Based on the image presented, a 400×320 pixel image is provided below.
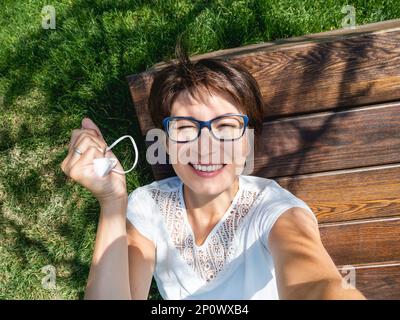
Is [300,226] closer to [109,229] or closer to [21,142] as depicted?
[109,229]

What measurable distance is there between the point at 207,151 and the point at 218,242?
1.56 ft

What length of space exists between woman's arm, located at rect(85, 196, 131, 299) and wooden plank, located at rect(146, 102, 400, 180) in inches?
38.0

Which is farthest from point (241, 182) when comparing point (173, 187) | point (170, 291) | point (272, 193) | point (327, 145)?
point (170, 291)

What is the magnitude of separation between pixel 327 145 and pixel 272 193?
545mm

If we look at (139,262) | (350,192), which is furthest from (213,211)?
(350,192)

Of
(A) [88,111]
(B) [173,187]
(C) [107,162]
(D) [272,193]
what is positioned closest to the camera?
(C) [107,162]

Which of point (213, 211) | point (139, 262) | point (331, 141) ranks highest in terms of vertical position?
point (331, 141)

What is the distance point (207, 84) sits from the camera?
2006mm

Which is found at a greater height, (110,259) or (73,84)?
(73,84)

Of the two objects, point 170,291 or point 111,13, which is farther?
point 111,13

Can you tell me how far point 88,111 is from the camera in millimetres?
3121

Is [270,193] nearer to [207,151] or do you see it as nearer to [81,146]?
[207,151]

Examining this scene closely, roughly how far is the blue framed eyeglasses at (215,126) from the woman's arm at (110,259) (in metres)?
0.41

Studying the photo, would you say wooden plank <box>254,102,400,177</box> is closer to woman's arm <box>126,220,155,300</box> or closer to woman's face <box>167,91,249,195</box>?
woman's face <box>167,91,249,195</box>
